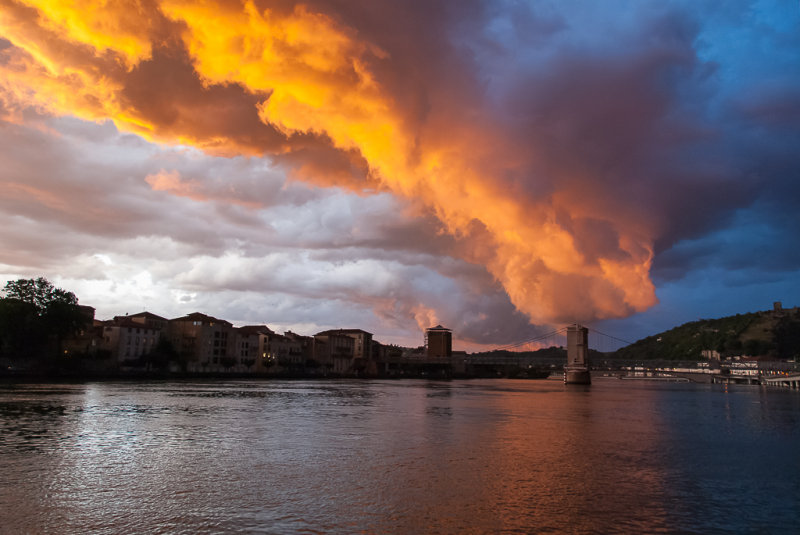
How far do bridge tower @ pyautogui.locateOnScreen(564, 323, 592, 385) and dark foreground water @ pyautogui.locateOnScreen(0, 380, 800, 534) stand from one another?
14195cm

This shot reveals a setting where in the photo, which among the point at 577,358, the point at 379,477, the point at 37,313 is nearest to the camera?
the point at 379,477

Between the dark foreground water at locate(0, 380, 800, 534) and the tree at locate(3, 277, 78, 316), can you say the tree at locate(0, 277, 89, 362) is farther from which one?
the dark foreground water at locate(0, 380, 800, 534)

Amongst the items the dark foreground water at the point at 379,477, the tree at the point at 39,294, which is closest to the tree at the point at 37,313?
the tree at the point at 39,294

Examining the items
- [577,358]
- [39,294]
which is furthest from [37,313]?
[577,358]

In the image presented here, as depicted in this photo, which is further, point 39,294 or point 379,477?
point 39,294

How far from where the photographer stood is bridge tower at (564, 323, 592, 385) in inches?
7092

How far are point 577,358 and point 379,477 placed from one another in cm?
17831

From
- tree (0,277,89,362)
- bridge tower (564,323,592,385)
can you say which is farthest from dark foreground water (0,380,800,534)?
bridge tower (564,323,592,385)

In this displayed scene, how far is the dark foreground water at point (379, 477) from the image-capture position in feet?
52.6

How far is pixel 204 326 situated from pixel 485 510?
152522mm

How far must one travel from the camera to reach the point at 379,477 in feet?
72.8

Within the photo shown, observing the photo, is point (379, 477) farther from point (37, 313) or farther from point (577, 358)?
point (577, 358)

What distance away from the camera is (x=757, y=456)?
31234mm

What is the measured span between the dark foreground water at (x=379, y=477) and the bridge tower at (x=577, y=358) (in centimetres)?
14195
